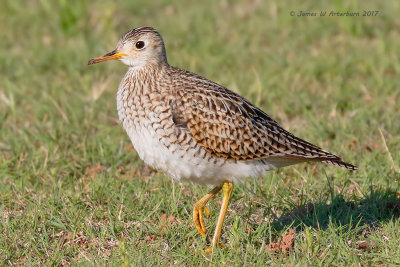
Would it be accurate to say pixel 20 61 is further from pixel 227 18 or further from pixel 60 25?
pixel 227 18

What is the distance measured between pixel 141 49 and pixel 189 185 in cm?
164

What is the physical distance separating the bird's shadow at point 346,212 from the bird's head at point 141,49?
1966 mm

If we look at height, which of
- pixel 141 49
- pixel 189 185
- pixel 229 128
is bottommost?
pixel 189 185

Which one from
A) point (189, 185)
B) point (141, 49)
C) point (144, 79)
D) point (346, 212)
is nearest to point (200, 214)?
point (189, 185)

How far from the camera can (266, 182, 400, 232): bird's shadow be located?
633 cm

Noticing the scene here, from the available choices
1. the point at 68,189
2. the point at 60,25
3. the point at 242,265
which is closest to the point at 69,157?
the point at 68,189

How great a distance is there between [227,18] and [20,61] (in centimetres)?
388

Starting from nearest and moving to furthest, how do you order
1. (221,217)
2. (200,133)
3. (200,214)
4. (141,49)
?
(200,133) < (221,217) < (200,214) < (141,49)

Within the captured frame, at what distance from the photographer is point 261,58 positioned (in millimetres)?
10875

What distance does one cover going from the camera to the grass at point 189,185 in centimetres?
596

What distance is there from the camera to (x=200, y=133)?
594 centimetres

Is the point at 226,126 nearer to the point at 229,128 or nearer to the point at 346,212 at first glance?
the point at 229,128

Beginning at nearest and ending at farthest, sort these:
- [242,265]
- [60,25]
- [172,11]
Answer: [242,265] → [60,25] → [172,11]

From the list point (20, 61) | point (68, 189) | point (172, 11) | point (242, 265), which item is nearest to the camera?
point (242, 265)
